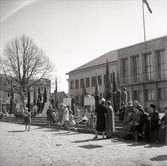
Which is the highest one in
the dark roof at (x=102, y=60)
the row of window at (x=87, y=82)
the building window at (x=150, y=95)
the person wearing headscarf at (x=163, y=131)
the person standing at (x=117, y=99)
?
the dark roof at (x=102, y=60)

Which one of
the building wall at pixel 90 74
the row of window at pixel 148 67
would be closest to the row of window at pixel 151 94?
the row of window at pixel 148 67

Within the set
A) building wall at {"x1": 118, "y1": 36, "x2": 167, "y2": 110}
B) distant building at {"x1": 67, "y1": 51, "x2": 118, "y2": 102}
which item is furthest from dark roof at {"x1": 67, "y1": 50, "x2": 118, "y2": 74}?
building wall at {"x1": 118, "y1": 36, "x2": 167, "y2": 110}

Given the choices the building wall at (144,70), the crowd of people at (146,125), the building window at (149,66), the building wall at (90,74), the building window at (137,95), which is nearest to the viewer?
the crowd of people at (146,125)

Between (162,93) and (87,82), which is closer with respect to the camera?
(162,93)

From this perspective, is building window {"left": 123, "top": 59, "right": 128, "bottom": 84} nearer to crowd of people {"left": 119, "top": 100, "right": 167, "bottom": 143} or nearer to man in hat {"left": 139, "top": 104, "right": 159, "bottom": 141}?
crowd of people {"left": 119, "top": 100, "right": 167, "bottom": 143}

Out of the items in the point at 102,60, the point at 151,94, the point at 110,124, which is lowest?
the point at 110,124

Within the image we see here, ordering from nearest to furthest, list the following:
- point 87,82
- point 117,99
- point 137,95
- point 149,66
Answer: point 117,99 < point 149,66 < point 137,95 < point 87,82

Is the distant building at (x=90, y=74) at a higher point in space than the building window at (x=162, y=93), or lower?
higher

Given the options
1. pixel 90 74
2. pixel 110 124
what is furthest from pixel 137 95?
pixel 110 124

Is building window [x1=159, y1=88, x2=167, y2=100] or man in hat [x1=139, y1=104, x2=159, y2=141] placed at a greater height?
building window [x1=159, y1=88, x2=167, y2=100]

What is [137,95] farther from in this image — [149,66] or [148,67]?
[149,66]

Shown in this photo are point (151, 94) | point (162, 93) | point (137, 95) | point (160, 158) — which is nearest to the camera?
point (160, 158)

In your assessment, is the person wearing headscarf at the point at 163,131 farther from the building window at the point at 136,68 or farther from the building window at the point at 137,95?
the building window at the point at 136,68

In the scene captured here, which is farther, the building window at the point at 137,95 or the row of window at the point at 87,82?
the row of window at the point at 87,82
